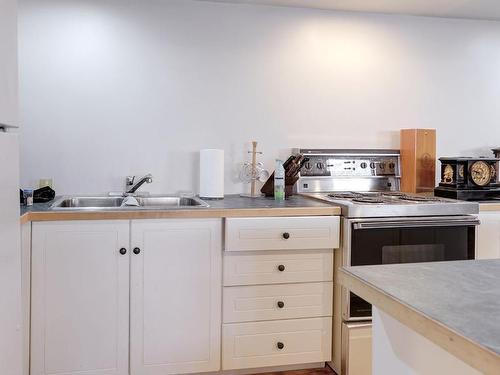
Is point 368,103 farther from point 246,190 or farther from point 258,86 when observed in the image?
point 246,190

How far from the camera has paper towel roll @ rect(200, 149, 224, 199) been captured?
281cm

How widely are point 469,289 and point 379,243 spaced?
55.9 inches

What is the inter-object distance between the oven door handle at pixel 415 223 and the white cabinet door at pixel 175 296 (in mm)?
707

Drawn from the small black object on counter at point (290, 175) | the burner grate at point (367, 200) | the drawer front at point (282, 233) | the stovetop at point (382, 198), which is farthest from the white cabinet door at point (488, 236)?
A: the small black object on counter at point (290, 175)

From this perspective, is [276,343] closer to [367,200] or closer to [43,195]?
[367,200]

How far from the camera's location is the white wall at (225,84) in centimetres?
276

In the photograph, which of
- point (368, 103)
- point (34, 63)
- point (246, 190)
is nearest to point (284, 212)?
point (246, 190)

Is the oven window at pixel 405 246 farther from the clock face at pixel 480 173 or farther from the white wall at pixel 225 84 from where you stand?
the white wall at pixel 225 84

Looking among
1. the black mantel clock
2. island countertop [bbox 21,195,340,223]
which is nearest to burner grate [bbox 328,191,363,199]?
island countertop [bbox 21,195,340,223]

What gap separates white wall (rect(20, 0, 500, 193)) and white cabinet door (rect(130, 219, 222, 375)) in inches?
26.5

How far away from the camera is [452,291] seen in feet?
3.32

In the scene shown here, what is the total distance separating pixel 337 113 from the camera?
3.14m

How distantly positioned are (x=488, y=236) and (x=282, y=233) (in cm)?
118

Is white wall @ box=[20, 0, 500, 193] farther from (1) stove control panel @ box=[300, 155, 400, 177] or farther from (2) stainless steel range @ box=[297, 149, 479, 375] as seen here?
(2) stainless steel range @ box=[297, 149, 479, 375]
